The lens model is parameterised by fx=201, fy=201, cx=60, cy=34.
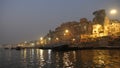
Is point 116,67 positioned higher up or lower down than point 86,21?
lower down

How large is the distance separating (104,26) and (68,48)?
1610 inches

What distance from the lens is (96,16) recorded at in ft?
454

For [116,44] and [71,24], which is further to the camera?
[71,24]

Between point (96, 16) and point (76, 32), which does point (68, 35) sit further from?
point (96, 16)

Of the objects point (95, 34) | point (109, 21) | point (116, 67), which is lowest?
point (116, 67)

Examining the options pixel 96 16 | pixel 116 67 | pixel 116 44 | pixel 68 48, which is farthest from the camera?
pixel 96 16

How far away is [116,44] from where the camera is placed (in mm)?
80750

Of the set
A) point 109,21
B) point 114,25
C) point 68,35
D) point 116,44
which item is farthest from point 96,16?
point 116,44

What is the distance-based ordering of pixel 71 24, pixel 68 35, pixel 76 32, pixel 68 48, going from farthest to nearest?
pixel 71 24 < pixel 76 32 < pixel 68 35 < pixel 68 48

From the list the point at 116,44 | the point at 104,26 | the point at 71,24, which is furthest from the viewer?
the point at 71,24

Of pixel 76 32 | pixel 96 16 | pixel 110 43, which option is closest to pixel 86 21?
pixel 76 32

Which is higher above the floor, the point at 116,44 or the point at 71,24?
the point at 71,24

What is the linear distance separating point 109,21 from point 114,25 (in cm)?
1537

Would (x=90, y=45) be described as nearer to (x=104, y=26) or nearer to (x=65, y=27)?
(x=104, y=26)
